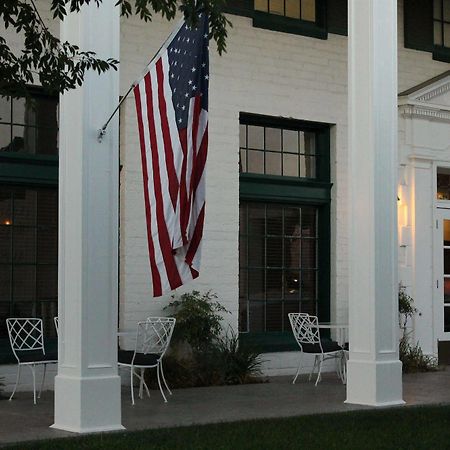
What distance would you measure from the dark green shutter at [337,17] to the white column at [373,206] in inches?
140

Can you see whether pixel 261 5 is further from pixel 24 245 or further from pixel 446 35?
pixel 24 245

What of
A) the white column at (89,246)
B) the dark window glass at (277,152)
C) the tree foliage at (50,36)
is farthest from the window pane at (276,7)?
the tree foliage at (50,36)

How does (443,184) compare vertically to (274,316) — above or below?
above

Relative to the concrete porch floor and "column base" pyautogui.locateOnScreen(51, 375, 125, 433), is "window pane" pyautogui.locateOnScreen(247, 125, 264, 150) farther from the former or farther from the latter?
"column base" pyautogui.locateOnScreen(51, 375, 125, 433)

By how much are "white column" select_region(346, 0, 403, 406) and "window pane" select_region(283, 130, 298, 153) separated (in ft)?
11.0

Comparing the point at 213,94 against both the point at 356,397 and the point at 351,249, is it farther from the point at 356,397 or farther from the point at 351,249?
the point at 356,397

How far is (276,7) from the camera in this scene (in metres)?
13.8

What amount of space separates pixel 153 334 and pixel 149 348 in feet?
0.89

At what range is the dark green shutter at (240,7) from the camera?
1311 cm

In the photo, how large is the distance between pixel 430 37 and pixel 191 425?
9.05 m

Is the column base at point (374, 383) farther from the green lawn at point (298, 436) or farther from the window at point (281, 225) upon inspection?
the window at point (281, 225)

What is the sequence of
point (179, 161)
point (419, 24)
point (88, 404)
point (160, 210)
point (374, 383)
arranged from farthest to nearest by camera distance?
point (419, 24), point (374, 383), point (88, 404), point (160, 210), point (179, 161)

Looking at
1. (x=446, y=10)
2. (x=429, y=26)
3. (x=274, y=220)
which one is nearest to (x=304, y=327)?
(x=274, y=220)

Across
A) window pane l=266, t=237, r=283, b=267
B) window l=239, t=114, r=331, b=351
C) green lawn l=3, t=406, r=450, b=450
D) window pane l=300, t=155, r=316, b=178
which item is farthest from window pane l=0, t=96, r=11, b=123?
green lawn l=3, t=406, r=450, b=450
